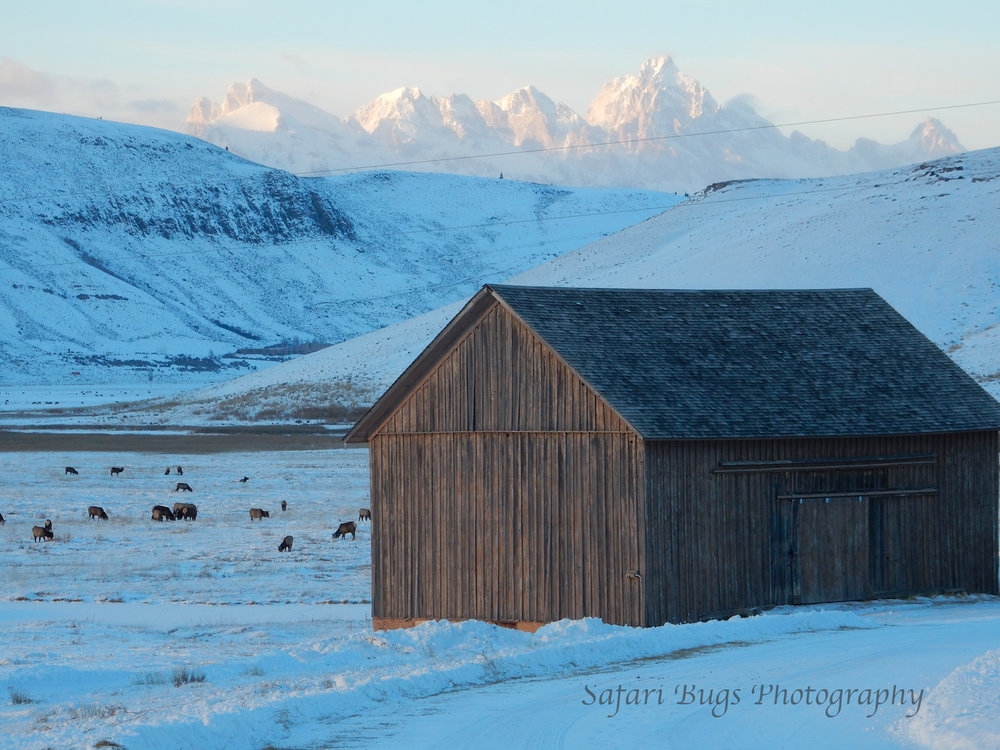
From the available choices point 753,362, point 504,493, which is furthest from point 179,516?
point 753,362

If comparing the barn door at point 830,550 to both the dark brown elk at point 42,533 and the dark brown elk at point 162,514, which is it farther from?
the dark brown elk at point 162,514

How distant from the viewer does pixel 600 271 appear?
11669 centimetres

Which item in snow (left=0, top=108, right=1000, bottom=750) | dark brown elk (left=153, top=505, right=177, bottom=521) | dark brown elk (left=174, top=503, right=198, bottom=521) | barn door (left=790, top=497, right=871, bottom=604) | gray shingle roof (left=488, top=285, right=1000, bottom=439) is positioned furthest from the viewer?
dark brown elk (left=174, top=503, right=198, bottom=521)

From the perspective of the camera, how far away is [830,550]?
925 inches

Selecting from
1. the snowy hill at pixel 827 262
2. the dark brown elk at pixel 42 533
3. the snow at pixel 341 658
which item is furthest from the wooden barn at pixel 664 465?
the snowy hill at pixel 827 262

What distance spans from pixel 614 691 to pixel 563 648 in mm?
2323

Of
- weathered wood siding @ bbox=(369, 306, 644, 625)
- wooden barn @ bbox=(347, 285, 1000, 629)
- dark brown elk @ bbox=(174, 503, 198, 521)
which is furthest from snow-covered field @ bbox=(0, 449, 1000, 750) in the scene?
dark brown elk @ bbox=(174, 503, 198, 521)

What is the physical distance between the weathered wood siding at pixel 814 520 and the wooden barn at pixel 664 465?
1.3 inches

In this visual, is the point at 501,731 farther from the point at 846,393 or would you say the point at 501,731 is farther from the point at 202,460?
the point at 202,460

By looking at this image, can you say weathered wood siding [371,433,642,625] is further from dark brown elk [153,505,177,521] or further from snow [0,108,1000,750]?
dark brown elk [153,505,177,521]

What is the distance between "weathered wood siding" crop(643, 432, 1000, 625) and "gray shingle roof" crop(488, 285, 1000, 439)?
19.4 inches

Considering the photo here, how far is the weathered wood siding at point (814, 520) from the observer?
71.4 feet

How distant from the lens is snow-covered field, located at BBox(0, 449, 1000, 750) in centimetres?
1146

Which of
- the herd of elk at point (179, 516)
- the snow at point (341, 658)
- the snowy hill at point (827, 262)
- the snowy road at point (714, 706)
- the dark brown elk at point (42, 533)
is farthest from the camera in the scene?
the snowy hill at point (827, 262)
